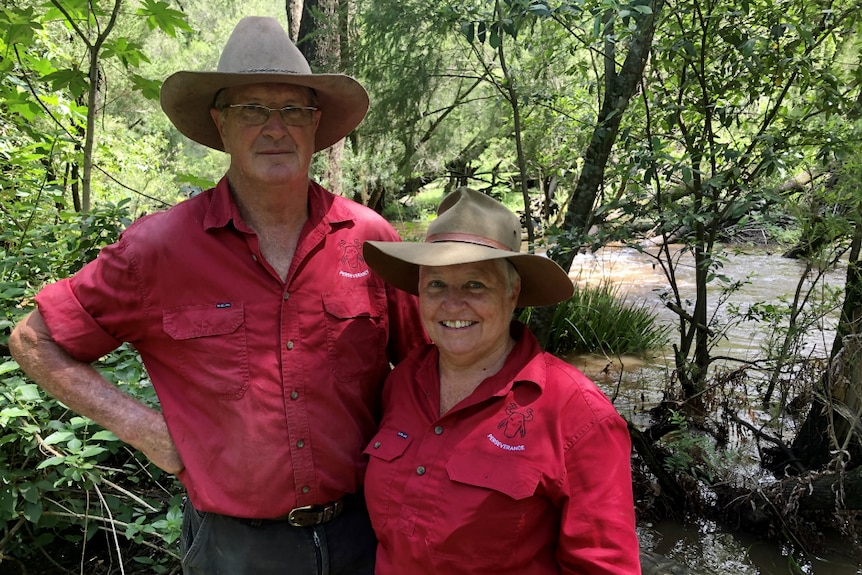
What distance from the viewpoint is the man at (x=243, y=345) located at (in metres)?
1.90

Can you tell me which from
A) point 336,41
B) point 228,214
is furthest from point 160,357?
point 336,41

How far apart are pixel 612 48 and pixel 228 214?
108 inches

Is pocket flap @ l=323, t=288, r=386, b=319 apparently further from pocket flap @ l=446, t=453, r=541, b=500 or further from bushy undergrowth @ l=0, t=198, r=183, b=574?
bushy undergrowth @ l=0, t=198, r=183, b=574

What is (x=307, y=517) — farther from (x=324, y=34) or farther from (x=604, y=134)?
(x=324, y=34)

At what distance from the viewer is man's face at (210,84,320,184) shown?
2000mm

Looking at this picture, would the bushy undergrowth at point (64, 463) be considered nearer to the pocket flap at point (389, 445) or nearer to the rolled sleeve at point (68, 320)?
the rolled sleeve at point (68, 320)

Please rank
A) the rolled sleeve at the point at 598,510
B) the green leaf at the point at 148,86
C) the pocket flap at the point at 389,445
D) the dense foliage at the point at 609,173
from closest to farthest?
the rolled sleeve at the point at 598,510
the pocket flap at the point at 389,445
the dense foliage at the point at 609,173
the green leaf at the point at 148,86

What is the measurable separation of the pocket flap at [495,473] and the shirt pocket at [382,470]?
17 cm

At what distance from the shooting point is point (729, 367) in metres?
6.19

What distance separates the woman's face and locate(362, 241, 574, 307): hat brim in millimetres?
57

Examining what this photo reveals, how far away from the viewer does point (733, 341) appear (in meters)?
7.20

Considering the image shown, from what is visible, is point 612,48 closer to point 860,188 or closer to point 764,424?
point 860,188

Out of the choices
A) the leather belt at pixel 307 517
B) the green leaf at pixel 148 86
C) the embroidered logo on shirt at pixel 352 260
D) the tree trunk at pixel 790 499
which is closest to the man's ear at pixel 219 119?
the embroidered logo on shirt at pixel 352 260

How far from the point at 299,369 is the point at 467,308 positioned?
0.51 metres
